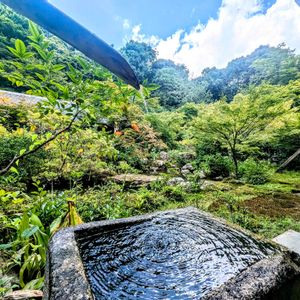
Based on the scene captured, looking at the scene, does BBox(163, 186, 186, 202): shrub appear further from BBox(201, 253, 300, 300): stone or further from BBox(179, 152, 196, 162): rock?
BBox(179, 152, 196, 162): rock

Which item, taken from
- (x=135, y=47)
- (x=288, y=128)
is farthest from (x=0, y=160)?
(x=135, y=47)

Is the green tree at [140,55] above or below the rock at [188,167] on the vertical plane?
above

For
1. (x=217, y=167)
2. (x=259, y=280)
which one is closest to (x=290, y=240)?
(x=259, y=280)

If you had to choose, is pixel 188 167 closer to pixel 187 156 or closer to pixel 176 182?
pixel 187 156

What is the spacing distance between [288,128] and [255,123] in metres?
2.23

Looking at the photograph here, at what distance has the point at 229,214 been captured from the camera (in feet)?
Answer: 12.4

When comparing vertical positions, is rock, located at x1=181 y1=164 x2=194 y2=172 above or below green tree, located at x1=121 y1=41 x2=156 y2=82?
below

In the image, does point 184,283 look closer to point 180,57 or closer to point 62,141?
point 62,141

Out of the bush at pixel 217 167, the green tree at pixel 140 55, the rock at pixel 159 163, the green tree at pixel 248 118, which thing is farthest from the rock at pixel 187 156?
the green tree at pixel 140 55

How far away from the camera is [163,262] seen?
1.46 meters

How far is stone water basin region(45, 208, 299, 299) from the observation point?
1078 millimetres

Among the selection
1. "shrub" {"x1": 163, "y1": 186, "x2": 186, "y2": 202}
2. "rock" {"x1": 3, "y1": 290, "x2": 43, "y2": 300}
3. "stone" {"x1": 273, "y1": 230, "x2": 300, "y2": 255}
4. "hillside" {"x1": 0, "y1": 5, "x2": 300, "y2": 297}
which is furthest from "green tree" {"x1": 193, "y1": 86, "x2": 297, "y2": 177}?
"rock" {"x1": 3, "y1": 290, "x2": 43, "y2": 300}

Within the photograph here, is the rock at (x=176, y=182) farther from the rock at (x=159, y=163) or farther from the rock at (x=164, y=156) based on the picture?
the rock at (x=164, y=156)

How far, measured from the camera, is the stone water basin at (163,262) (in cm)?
108
